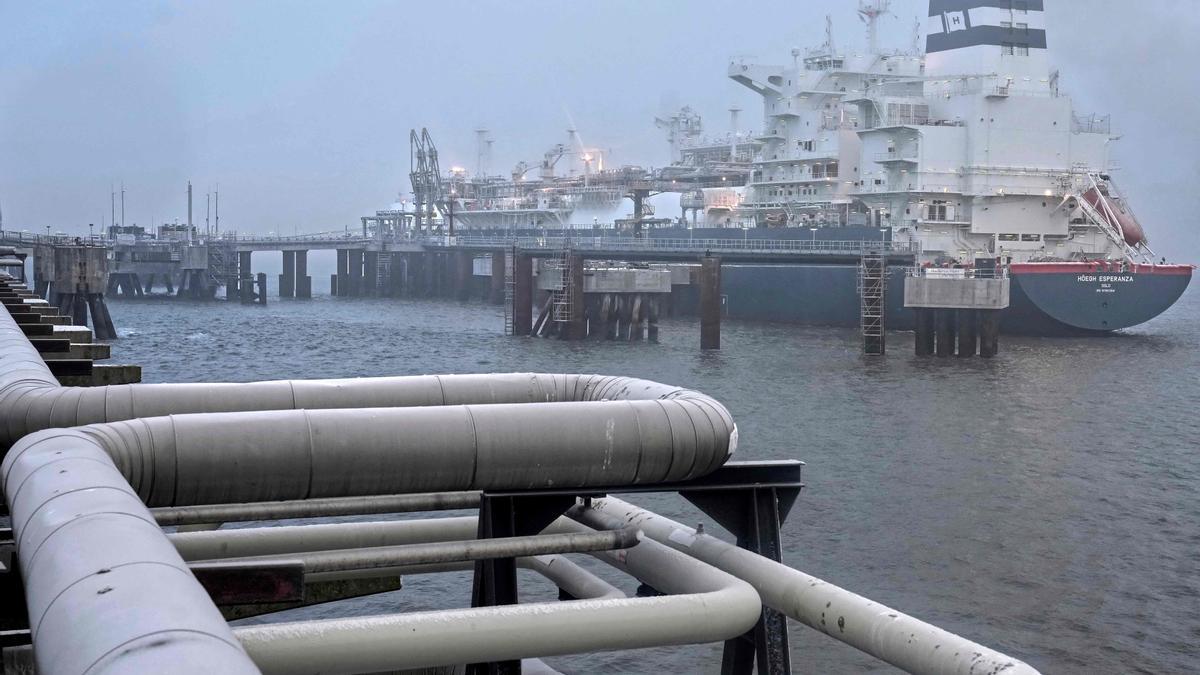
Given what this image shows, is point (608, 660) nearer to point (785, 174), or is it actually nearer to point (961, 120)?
point (961, 120)

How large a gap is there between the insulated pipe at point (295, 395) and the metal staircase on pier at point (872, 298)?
40420 mm

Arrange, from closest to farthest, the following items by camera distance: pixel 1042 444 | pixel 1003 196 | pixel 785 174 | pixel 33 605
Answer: pixel 33 605 < pixel 1042 444 < pixel 1003 196 < pixel 785 174

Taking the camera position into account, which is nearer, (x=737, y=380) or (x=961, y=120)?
(x=737, y=380)

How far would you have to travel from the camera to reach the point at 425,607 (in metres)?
16.2

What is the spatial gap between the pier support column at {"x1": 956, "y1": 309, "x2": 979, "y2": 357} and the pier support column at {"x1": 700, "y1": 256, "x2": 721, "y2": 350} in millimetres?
9042

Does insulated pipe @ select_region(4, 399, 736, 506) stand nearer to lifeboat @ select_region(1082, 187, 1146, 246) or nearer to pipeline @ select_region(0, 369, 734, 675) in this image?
pipeline @ select_region(0, 369, 734, 675)

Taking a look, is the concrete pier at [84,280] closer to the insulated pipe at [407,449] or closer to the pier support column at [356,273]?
the insulated pipe at [407,449]

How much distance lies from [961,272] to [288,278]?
73436mm

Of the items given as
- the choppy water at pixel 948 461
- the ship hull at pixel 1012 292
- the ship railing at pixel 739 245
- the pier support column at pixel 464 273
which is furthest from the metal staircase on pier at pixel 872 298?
the pier support column at pixel 464 273

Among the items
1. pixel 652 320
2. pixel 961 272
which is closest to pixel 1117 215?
pixel 961 272

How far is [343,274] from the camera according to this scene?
114m

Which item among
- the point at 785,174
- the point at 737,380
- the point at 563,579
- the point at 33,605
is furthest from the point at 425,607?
the point at 785,174

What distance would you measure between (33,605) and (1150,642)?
1382 centimetres

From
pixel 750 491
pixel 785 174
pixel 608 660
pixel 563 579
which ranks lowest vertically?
pixel 608 660
